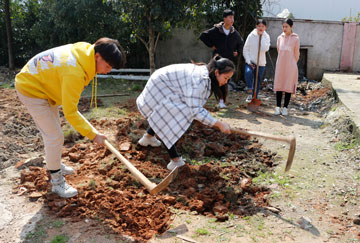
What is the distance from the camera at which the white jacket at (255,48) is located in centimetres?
662

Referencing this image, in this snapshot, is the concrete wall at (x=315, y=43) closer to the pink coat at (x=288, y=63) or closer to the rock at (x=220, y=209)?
the pink coat at (x=288, y=63)

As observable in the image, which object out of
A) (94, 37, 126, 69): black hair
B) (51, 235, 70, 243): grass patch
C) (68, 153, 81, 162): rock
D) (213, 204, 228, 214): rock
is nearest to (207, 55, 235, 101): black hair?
(94, 37, 126, 69): black hair

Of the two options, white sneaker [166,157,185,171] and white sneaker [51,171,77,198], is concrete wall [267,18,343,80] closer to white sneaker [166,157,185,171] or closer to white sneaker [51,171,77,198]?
white sneaker [166,157,185,171]

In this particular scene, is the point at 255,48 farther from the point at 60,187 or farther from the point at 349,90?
the point at 60,187

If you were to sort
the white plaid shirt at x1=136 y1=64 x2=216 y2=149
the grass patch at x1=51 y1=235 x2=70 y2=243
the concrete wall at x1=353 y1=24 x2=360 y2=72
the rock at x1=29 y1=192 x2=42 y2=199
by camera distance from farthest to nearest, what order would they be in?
1. the concrete wall at x1=353 y1=24 x2=360 y2=72
2. the white plaid shirt at x1=136 y1=64 x2=216 y2=149
3. the rock at x1=29 y1=192 x2=42 y2=199
4. the grass patch at x1=51 y1=235 x2=70 y2=243

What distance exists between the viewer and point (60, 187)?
3225 millimetres

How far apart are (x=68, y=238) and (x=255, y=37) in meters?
5.37

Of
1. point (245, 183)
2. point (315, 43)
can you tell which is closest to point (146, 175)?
point (245, 183)

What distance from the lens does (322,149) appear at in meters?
4.55

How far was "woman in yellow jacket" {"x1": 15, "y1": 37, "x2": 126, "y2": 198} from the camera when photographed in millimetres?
2730

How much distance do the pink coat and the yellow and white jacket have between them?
14.1ft

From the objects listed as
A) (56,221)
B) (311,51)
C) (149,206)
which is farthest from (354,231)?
(311,51)

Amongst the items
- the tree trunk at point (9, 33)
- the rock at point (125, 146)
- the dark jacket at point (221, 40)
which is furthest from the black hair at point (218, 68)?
the tree trunk at point (9, 33)

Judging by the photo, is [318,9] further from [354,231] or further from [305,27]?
[354,231]
